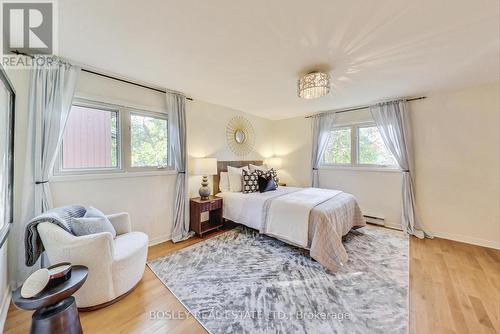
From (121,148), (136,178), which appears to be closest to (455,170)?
(136,178)

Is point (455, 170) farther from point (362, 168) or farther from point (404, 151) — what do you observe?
point (362, 168)

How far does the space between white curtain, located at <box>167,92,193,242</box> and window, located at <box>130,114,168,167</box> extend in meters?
0.17

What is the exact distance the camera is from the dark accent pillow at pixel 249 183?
3504 millimetres

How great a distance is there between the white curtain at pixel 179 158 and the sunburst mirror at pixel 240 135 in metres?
1.14

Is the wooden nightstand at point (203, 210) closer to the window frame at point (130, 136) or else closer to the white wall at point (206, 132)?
the white wall at point (206, 132)

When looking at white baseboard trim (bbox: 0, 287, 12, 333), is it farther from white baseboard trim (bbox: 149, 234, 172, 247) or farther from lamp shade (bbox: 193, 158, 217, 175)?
lamp shade (bbox: 193, 158, 217, 175)

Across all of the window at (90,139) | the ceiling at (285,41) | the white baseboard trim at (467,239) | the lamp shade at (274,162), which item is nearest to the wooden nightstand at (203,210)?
the window at (90,139)

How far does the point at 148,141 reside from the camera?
9.68 feet

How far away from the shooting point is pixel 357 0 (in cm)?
133

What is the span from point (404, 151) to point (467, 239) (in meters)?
1.55

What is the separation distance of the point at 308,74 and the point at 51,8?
2.28 meters

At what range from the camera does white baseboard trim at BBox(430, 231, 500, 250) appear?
279 cm

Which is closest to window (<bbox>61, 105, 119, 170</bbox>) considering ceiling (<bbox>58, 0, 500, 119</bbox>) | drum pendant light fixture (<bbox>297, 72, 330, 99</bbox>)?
ceiling (<bbox>58, 0, 500, 119</bbox>)

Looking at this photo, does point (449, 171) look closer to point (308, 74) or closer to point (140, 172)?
point (308, 74)
